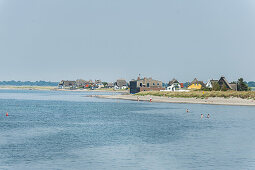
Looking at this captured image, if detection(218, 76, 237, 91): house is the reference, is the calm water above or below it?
below

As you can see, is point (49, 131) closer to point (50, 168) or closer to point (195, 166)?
point (50, 168)

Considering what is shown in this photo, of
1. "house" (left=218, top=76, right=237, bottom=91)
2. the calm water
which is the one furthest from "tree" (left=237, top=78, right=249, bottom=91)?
the calm water

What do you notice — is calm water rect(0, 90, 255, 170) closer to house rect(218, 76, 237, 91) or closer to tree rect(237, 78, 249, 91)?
tree rect(237, 78, 249, 91)

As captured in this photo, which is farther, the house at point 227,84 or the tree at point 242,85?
the house at point 227,84

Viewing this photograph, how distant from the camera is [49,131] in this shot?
51.2m

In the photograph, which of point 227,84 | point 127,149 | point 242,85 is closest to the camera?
point 127,149

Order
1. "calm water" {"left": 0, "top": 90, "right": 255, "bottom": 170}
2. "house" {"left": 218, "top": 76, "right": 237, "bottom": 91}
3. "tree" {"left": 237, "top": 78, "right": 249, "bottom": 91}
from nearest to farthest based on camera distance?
"calm water" {"left": 0, "top": 90, "right": 255, "bottom": 170} → "tree" {"left": 237, "top": 78, "right": 249, "bottom": 91} → "house" {"left": 218, "top": 76, "right": 237, "bottom": 91}

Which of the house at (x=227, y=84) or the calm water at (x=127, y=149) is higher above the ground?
the house at (x=227, y=84)

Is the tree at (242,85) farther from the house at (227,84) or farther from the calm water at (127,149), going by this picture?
the calm water at (127,149)

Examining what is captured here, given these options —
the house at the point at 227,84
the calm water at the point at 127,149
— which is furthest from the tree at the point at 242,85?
the calm water at the point at 127,149

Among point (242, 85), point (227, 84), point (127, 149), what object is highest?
point (227, 84)

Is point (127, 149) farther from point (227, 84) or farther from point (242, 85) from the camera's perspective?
point (227, 84)

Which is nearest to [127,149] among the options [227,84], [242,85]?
[242,85]

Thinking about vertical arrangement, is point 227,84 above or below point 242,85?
above
